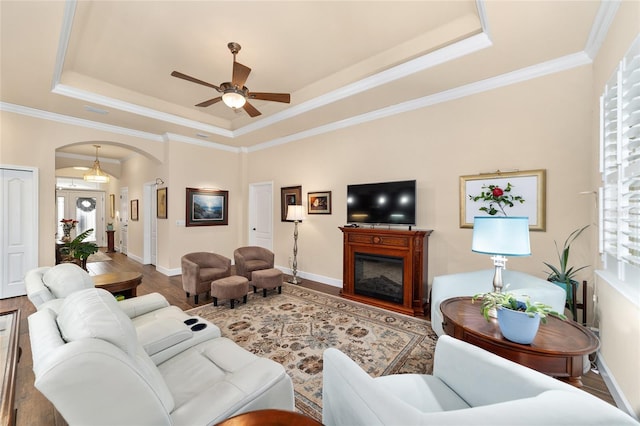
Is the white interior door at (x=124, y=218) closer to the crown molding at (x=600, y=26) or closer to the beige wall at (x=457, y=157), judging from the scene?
the beige wall at (x=457, y=157)

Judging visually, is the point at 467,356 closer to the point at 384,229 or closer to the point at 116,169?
the point at 384,229

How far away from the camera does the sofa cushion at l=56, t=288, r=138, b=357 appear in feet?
3.18

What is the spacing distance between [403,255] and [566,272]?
168 cm

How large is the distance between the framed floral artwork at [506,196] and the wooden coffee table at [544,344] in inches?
65.7

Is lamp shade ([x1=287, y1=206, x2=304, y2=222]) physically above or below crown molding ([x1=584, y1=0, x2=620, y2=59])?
below

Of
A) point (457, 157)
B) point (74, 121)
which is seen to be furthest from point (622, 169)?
point (74, 121)

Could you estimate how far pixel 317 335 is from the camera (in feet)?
9.61

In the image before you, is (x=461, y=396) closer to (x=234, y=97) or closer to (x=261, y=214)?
(x=234, y=97)

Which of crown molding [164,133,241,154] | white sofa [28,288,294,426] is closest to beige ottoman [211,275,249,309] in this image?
white sofa [28,288,294,426]

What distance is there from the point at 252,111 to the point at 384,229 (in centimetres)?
249

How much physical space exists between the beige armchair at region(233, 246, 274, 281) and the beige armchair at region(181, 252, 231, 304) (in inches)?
9.2

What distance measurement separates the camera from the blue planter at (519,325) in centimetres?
146

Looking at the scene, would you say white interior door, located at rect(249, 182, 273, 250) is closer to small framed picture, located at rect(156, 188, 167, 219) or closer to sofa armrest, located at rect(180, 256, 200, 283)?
small framed picture, located at rect(156, 188, 167, 219)

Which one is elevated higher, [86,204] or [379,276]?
[86,204]
